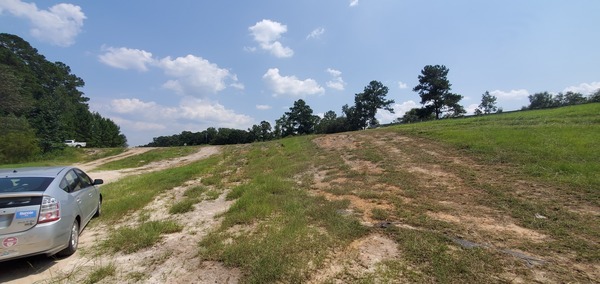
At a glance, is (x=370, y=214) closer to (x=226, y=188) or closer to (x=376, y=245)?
(x=376, y=245)

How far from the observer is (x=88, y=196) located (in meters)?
6.12

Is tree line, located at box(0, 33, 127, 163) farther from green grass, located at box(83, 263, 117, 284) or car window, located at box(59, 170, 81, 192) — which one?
green grass, located at box(83, 263, 117, 284)

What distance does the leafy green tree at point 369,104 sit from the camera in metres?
64.5

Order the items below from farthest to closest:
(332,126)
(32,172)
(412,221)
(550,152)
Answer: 1. (332,126)
2. (550,152)
3. (32,172)
4. (412,221)

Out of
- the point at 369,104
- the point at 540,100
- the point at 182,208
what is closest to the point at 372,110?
the point at 369,104

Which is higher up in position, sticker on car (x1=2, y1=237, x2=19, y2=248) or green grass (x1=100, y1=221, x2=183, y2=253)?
sticker on car (x1=2, y1=237, x2=19, y2=248)

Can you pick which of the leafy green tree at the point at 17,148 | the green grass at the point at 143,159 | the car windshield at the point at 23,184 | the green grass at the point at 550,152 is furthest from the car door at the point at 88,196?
the leafy green tree at the point at 17,148

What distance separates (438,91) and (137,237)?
5411 cm

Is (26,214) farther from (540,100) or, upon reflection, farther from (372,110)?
(540,100)

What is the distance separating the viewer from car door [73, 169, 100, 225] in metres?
5.80

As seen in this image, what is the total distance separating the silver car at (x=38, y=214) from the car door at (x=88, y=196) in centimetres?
45

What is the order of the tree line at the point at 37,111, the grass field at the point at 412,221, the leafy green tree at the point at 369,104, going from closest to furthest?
1. the grass field at the point at 412,221
2. the tree line at the point at 37,111
3. the leafy green tree at the point at 369,104

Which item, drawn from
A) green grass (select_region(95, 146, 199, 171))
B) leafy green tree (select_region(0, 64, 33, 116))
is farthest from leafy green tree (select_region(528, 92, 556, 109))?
leafy green tree (select_region(0, 64, 33, 116))

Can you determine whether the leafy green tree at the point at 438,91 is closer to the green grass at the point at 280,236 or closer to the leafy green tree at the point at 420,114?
the leafy green tree at the point at 420,114
